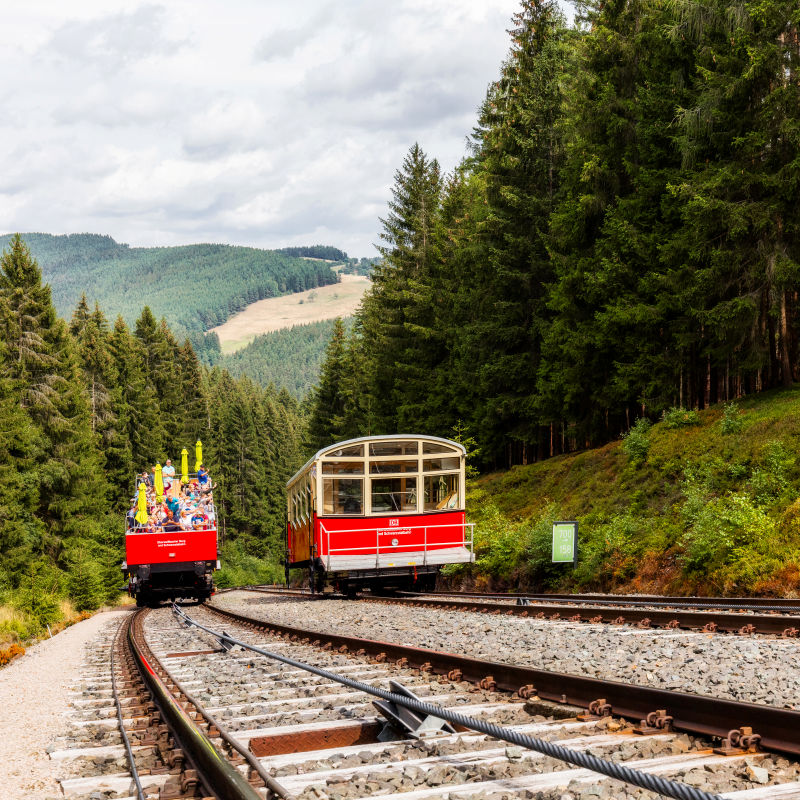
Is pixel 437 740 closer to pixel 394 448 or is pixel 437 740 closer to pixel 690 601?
pixel 690 601

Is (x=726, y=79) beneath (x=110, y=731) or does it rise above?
above

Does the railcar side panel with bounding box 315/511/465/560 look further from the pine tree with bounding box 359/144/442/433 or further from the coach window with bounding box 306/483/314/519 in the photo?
the pine tree with bounding box 359/144/442/433

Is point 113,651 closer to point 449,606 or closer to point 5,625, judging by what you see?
point 449,606

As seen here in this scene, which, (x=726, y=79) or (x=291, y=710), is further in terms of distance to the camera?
(x=726, y=79)

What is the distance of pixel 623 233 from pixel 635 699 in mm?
19956

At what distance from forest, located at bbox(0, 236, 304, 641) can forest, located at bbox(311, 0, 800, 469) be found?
54.8 ft

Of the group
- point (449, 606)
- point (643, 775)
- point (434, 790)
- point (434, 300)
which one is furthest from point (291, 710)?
point (434, 300)

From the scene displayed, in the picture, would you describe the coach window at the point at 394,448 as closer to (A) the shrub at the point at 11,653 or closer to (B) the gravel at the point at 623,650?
(B) the gravel at the point at 623,650

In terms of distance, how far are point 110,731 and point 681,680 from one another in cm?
397

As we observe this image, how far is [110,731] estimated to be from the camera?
5609mm

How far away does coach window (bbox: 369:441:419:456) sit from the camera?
18531 mm

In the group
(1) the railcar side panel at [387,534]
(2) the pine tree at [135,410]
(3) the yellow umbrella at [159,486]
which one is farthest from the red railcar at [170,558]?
(2) the pine tree at [135,410]

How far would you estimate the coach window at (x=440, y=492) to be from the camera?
1897 cm

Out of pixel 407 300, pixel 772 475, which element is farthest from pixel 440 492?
pixel 407 300
